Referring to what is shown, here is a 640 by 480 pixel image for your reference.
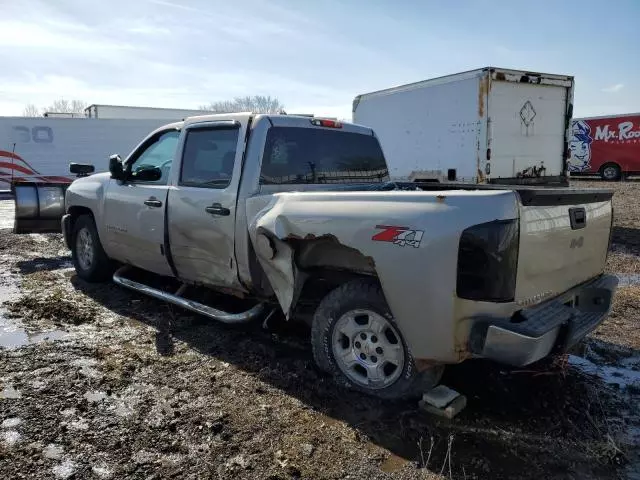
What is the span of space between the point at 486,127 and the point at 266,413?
8.14 meters

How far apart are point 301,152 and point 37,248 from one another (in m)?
7.12

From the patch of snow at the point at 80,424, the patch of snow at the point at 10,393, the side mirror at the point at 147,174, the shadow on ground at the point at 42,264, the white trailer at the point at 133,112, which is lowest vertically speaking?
the patch of snow at the point at 80,424

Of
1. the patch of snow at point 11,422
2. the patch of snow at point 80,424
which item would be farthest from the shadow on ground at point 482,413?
the patch of snow at point 11,422

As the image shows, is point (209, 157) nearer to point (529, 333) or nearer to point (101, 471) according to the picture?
point (101, 471)

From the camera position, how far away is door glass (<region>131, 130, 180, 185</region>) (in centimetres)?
497

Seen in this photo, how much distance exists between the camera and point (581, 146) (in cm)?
2509

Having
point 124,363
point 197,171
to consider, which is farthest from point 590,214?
point 124,363

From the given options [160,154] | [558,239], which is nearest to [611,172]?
[160,154]

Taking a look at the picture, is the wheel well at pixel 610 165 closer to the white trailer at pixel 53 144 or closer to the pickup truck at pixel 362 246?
the white trailer at pixel 53 144

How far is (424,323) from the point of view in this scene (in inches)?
115

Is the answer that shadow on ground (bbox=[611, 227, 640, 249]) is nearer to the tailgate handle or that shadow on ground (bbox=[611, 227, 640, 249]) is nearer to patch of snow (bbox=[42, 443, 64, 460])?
the tailgate handle

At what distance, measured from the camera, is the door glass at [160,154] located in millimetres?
4973

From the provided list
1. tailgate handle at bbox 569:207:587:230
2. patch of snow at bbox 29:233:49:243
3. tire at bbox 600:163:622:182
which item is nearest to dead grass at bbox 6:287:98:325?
tailgate handle at bbox 569:207:587:230

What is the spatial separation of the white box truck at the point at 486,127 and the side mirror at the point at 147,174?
6811mm
